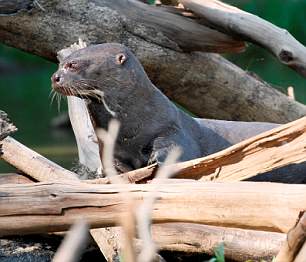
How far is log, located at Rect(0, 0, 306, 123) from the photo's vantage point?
4.96 metres

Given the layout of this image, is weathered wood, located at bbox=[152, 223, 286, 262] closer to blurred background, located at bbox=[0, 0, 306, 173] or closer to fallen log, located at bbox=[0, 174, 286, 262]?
fallen log, located at bbox=[0, 174, 286, 262]

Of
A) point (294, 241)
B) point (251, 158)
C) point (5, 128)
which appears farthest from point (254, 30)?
point (294, 241)

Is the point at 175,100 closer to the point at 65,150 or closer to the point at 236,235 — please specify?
the point at 236,235

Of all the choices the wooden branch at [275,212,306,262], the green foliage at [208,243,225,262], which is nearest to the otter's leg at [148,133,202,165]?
the green foliage at [208,243,225,262]

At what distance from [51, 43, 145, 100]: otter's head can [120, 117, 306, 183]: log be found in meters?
0.68

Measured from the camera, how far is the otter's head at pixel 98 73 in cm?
379

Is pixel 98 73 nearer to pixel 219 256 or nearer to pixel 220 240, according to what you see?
pixel 220 240

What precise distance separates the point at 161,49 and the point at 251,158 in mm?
2027

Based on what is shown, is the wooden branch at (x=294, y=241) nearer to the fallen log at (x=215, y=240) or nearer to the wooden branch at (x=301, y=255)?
the wooden branch at (x=301, y=255)

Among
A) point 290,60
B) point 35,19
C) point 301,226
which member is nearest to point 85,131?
point 35,19

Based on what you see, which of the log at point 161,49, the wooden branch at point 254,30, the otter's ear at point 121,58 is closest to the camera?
the otter's ear at point 121,58

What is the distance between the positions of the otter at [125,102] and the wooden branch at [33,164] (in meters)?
0.24

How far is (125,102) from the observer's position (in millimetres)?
3926

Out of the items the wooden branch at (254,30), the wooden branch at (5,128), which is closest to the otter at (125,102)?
the wooden branch at (5,128)
